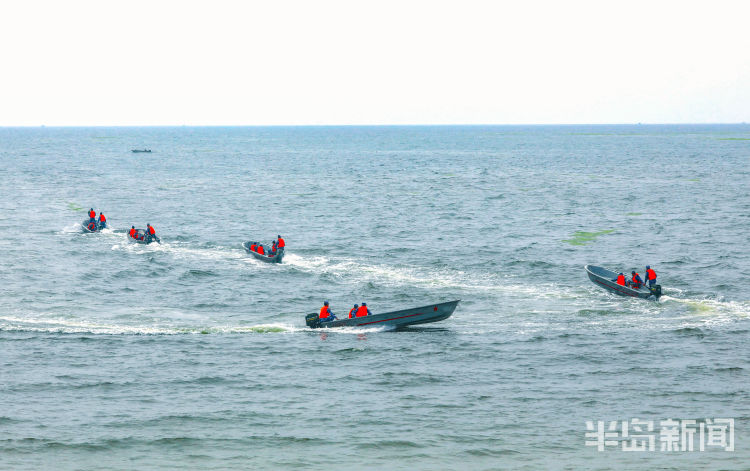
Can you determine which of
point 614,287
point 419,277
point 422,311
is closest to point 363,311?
point 422,311

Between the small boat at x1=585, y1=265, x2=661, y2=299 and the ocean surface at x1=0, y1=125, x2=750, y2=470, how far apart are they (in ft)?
1.69

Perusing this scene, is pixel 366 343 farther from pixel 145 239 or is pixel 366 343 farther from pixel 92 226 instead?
pixel 92 226

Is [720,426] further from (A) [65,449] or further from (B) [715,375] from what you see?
(A) [65,449]

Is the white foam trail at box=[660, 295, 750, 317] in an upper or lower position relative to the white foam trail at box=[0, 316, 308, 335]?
upper

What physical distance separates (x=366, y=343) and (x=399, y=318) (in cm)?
260

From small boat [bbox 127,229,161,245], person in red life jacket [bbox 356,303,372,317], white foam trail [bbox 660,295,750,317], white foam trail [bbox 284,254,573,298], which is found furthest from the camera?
small boat [bbox 127,229,161,245]

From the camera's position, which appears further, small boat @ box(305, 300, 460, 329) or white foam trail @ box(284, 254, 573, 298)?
white foam trail @ box(284, 254, 573, 298)

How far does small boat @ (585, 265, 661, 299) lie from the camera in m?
43.3

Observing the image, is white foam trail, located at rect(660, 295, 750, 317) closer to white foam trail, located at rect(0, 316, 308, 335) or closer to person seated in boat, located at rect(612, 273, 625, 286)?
person seated in boat, located at rect(612, 273, 625, 286)

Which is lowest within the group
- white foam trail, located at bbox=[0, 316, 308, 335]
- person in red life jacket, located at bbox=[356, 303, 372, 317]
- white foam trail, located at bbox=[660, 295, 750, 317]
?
white foam trail, located at bbox=[0, 316, 308, 335]

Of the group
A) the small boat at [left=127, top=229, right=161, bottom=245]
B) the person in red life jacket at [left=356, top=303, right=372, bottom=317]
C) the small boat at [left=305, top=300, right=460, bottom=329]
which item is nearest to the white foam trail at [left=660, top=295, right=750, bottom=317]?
the small boat at [left=305, top=300, right=460, bottom=329]

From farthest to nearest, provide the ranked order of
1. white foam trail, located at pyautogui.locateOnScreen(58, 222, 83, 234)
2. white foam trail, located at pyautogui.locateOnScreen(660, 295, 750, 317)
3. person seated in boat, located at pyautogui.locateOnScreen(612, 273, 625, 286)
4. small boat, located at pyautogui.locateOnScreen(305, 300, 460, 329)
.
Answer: white foam trail, located at pyautogui.locateOnScreen(58, 222, 83, 234), person seated in boat, located at pyautogui.locateOnScreen(612, 273, 625, 286), white foam trail, located at pyautogui.locateOnScreen(660, 295, 750, 317), small boat, located at pyautogui.locateOnScreen(305, 300, 460, 329)

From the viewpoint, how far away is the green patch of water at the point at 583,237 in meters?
64.1

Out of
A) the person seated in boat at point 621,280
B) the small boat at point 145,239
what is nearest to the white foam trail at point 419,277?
the person seated in boat at point 621,280
